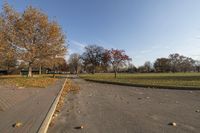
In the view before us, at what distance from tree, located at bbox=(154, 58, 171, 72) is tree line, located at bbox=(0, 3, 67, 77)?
10894cm

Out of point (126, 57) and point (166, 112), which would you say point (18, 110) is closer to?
point (166, 112)

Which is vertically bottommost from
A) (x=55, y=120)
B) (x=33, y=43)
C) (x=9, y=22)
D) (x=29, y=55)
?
(x=55, y=120)

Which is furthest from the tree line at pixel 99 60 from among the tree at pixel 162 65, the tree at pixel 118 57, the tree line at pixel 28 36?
the tree at pixel 162 65

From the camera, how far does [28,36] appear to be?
31.9 meters

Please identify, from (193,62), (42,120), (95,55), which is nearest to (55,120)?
(42,120)

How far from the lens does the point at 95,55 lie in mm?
93438

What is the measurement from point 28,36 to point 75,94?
21396 mm

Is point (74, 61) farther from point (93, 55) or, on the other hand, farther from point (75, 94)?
point (75, 94)

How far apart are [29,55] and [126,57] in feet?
80.2

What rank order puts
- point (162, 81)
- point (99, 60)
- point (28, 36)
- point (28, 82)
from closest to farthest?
point (28, 82) < point (162, 81) < point (28, 36) < point (99, 60)

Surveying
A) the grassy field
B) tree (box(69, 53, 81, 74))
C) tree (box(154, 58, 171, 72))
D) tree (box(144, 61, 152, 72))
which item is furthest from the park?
tree (box(144, 61, 152, 72))

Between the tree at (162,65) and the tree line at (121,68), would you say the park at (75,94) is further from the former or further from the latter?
the tree at (162,65)

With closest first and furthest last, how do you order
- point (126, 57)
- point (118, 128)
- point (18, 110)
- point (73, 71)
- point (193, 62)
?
point (118, 128) < point (18, 110) < point (126, 57) < point (73, 71) < point (193, 62)

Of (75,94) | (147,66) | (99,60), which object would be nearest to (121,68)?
(99,60)
